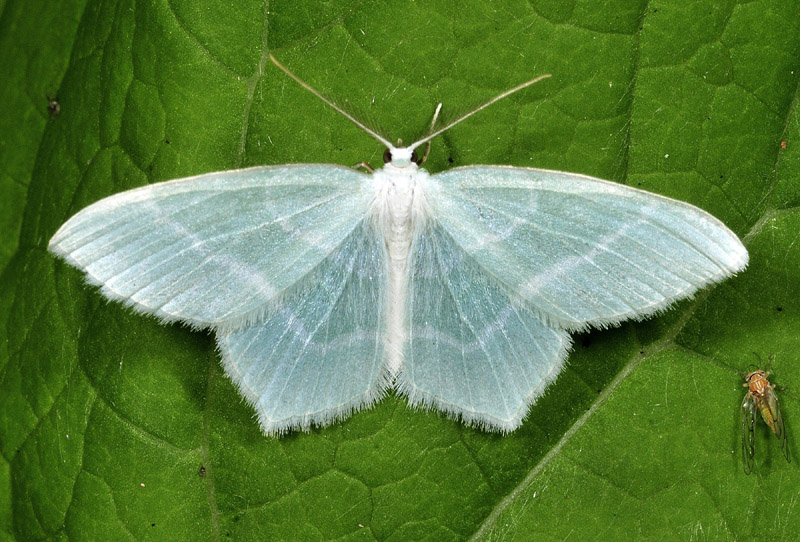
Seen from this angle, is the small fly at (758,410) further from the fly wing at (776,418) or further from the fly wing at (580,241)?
the fly wing at (580,241)

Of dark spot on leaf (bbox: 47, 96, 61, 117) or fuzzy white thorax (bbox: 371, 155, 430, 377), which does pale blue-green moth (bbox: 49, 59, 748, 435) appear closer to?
fuzzy white thorax (bbox: 371, 155, 430, 377)

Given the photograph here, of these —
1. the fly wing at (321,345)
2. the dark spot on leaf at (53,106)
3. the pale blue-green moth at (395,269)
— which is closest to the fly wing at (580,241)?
the pale blue-green moth at (395,269)

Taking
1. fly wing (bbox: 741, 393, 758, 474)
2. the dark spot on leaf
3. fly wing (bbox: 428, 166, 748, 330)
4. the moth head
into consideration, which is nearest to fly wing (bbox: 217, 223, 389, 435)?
the moth head

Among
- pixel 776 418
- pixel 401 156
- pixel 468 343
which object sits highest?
pixel 401 156

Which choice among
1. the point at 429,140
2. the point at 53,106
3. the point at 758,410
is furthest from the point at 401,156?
the point at 758,410

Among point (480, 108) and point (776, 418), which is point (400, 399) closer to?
point (480, 108)
